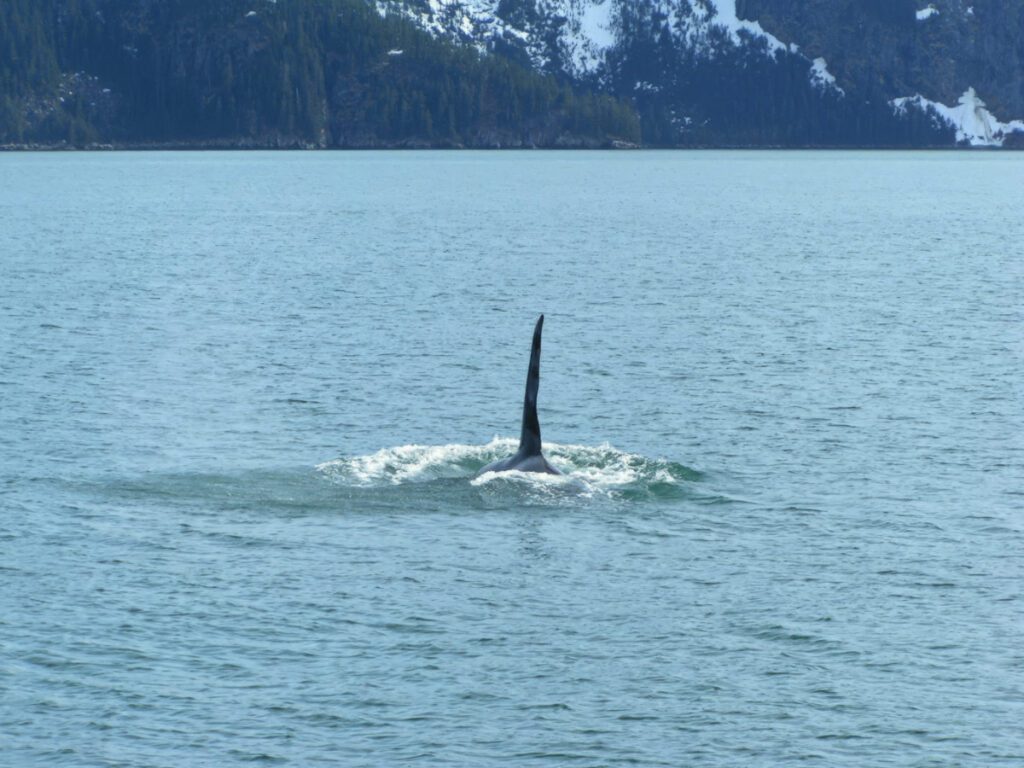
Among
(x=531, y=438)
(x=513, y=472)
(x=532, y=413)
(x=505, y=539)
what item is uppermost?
(x=532, y=413)

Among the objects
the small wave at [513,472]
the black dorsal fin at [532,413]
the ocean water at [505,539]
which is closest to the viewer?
the ocean water at [505,539]

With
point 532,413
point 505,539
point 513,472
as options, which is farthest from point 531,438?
point 505,539

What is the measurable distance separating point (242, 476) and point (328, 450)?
375 centimetres

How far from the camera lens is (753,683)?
29000 mm

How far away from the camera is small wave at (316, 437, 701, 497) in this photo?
138 ft

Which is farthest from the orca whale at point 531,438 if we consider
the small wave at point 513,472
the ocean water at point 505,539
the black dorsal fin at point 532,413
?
the ocean water at point 505,539

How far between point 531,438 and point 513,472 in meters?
1.14

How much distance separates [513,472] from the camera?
139 ft

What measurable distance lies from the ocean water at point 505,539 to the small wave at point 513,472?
0.47ft

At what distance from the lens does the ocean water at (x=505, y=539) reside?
2730cm

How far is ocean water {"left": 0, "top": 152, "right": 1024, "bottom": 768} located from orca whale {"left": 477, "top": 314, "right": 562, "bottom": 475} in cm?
76

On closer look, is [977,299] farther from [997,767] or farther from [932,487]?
[997,767]

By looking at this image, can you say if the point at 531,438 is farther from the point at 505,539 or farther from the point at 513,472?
the point at 505,539

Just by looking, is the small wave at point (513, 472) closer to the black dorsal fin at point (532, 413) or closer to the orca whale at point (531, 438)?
the orca whale at point (531, 438)
